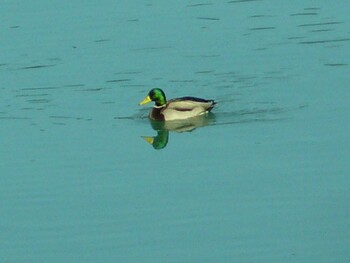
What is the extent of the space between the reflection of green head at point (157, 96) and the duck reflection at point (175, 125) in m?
0.30

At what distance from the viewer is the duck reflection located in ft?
55.6

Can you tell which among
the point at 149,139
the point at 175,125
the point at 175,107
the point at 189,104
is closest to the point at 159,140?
the point at 149,139

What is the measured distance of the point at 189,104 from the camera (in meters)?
17.6

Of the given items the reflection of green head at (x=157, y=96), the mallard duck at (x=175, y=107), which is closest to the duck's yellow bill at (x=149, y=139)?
the mallard duck at (x=175, y=107)

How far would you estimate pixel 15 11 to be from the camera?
22859 millimetres

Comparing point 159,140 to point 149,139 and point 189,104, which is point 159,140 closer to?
point 149,139

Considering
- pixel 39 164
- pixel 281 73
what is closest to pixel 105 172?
pixel 39 164

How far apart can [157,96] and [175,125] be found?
45 centimetres

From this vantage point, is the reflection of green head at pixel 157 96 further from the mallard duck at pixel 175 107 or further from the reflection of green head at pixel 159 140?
the reflection of green head at pixel 159 140

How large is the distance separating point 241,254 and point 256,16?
1054cm

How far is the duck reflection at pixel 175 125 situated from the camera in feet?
55.6

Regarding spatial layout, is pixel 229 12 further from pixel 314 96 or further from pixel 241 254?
pixel 241 254

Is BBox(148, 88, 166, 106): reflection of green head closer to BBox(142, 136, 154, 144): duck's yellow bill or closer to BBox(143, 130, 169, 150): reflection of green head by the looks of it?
BBox(143, 130, 169, 150): reflection of green head

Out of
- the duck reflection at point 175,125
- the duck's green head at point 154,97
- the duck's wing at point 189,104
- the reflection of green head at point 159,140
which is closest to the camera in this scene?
the reflection of green head at point 159,140
